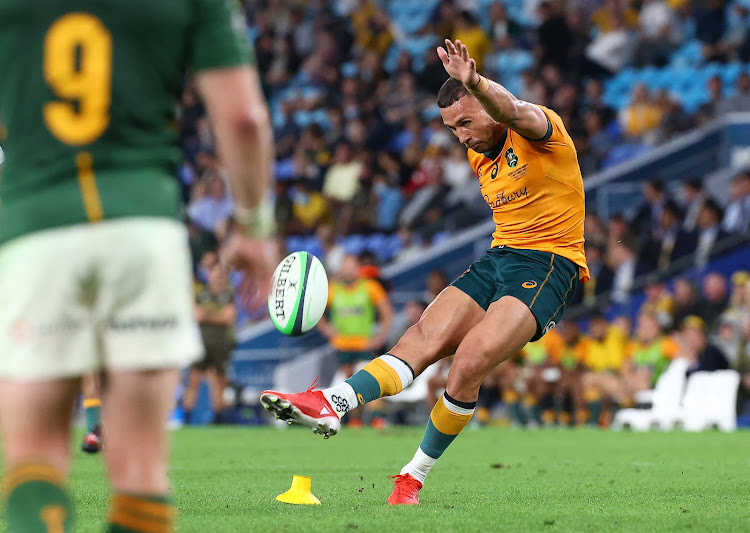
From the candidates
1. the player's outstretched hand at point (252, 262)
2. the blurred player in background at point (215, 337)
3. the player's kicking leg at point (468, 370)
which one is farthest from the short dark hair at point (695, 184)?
the player's outstretched hand at point (252, 262)

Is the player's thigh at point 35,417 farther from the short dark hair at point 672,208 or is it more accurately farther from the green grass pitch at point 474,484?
the short dark hair at point 672,208

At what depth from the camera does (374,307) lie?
1728 cm

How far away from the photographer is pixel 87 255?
2.79 metres

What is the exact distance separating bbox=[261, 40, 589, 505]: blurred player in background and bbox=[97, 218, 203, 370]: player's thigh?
3.02 meters

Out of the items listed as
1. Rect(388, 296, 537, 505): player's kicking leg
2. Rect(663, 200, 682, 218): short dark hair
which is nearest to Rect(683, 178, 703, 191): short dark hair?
Rect(663, 200, 682, 218): short dark hair

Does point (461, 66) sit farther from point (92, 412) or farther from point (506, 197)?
point (92, 412)

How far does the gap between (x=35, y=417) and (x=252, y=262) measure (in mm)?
674

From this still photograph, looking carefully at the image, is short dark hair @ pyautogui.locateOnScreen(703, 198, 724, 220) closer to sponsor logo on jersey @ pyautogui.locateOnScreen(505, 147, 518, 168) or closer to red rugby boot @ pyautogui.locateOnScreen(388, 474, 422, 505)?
sponsor logo on jersey @ pyautogui.locateOnScreen(505, 147, 518, 168)

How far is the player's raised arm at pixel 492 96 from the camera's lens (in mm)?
6125

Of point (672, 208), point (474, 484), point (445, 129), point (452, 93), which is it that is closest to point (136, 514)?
point (452, 93)

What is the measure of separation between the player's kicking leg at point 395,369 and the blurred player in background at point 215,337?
1058 cm

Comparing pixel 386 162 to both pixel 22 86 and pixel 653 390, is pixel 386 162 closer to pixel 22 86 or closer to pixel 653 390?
pixel 653 390

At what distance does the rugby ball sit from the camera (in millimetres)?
6969

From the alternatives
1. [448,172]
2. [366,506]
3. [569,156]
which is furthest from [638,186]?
[366,506]
